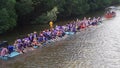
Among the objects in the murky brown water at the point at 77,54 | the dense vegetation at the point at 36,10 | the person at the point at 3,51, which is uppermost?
the dense vegetation at the point at 36,10

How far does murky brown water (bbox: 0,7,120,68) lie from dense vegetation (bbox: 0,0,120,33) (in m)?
7.45

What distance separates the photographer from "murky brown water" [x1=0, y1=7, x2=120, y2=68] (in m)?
22.6

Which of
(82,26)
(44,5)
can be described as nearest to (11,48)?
(82,26)

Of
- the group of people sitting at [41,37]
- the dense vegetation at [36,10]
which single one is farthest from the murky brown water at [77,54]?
the dense vegetation at [36,10]

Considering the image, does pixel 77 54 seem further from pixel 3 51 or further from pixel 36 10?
pixel 36 10

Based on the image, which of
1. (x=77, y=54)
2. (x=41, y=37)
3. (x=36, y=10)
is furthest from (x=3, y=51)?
(x=36, y=10)

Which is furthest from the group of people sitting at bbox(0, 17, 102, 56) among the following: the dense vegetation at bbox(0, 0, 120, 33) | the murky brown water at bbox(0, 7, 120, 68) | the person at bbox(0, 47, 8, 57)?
the dense vegetation at bbox(0, 0, 120, 33)

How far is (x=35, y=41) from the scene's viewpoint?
27578mm

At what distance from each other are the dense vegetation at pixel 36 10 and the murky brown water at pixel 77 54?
7450 mm

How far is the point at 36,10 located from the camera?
42594mm

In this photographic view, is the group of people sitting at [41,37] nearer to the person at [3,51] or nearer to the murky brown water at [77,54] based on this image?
the person at [3,51]

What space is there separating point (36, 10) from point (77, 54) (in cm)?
1875

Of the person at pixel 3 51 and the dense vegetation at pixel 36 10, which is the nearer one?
the person at pixel 3 51

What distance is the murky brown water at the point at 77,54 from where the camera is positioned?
74.2ft
